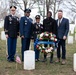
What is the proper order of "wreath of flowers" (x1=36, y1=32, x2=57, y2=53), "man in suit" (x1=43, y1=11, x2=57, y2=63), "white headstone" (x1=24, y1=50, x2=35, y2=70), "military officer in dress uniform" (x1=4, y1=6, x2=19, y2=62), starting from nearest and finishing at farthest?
"white headstone" (x1=24, y1=50, x2=35, y2=70), "wreath of flowers" (x1=36, y1=32, x2=57, y2=53), "man in suit" (x1=43, y1=11, x2=57, y2=63), "military officer in dress uniform" (x1=4, y1=6, x2=19, y2=62)

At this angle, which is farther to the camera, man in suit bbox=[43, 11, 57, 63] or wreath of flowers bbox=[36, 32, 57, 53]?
man in suit bbox=[43, 11, 57, 63]

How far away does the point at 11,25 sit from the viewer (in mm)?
10430

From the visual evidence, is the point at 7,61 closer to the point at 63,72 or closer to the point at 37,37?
the point at 37,37

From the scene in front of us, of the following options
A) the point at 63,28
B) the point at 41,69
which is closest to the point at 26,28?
the point at 63,28

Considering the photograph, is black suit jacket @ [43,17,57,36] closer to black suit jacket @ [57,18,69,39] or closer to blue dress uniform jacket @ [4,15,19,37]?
black suit jacket @ [57,18,69,39]

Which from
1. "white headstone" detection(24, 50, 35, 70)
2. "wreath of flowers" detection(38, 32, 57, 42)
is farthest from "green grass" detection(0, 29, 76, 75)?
"wreath of flowers" detection(38, 32, 57, 42)

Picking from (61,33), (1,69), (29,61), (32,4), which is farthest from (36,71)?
(32,4)

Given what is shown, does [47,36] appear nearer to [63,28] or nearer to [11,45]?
[63,28]

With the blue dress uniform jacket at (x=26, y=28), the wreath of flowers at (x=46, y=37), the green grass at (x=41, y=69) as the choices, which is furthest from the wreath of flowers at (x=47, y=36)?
the green grass at (x=41, y=69)

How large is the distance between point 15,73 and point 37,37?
76.2 inches

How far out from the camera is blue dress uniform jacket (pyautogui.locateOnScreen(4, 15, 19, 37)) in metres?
10.4

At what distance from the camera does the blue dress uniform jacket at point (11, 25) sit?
34.2 ft

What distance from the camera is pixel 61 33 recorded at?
1022 centimetres

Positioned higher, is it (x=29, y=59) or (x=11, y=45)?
(x=11, y=45)
